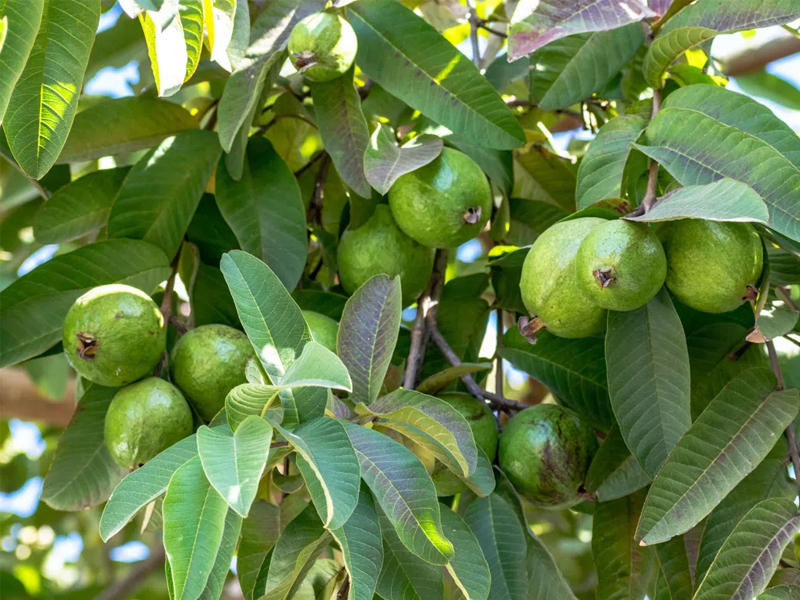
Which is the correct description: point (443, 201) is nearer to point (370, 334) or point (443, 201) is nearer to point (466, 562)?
point (370, 334)

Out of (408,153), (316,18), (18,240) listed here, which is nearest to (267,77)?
(316,18)

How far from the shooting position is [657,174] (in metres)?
1.17

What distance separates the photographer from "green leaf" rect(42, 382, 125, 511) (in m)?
1.30

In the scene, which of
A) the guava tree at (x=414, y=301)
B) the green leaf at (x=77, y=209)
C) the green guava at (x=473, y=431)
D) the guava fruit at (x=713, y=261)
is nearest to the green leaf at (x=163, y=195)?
the guava tree at (x=414, y=301)

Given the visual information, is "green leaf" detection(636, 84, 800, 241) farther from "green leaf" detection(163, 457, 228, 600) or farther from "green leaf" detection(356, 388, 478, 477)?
"green leaf" detection(163, 457, 228, 600)

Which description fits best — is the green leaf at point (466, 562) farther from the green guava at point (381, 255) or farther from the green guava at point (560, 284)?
the green guava at point (381, 255)

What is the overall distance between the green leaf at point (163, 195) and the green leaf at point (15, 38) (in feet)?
1.37

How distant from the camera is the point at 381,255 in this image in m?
1.34

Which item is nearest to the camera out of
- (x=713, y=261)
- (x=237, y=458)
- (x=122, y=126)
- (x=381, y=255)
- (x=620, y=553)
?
(x=237, y=458)

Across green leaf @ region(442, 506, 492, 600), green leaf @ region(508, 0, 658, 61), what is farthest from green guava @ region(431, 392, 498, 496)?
green leaf @ region(508, 0, 658, 61)

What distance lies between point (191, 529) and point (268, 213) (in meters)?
0.64

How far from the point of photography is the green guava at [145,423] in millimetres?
1123

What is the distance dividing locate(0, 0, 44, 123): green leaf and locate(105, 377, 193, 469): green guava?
39 centimetres

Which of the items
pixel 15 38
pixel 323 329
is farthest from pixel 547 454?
pixel 15 38
